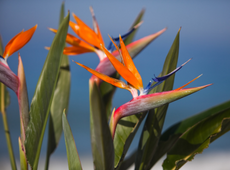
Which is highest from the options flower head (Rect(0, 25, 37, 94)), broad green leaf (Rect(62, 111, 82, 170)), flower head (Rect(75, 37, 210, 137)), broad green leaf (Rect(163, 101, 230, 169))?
flower head (Rect(0, 25, 37, 94))

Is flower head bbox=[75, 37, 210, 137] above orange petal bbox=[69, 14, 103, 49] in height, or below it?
below

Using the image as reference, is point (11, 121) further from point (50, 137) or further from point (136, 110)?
point (136, 110)

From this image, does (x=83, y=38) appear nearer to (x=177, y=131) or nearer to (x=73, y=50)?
(x=73, y=50)

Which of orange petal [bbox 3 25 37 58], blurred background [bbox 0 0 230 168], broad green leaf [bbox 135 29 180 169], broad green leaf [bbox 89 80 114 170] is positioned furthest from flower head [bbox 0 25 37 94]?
blurred background [bbox 0 0 230 168]

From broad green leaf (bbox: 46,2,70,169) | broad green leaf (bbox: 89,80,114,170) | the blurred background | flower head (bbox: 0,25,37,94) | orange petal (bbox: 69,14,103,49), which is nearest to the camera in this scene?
broad green leaf (bbox: 89,80,114,170)

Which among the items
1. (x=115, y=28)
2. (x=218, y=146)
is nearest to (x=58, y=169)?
(x=218, y=146)

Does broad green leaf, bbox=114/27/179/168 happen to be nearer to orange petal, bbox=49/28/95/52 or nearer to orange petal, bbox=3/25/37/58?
orange petal, bbox=49/28/95/52
